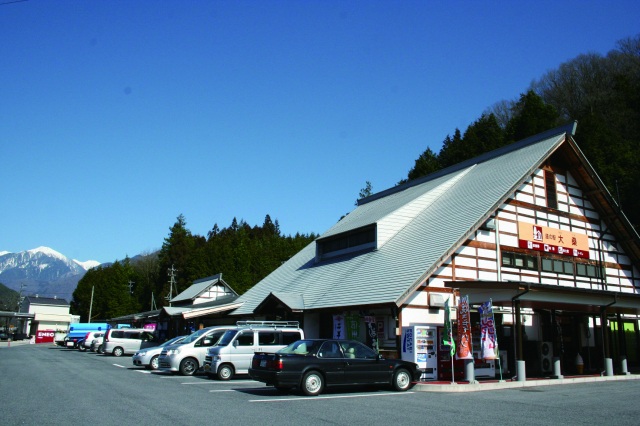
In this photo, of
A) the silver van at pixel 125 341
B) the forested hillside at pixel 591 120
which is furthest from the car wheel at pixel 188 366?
the forested hillside at pixel 591 120

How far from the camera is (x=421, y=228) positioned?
23297 mm

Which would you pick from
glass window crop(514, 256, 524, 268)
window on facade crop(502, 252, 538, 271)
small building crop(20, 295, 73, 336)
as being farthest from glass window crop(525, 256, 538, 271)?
small building crop(20, 295, 73, 336)

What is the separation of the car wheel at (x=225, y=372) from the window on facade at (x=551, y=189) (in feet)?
51.0

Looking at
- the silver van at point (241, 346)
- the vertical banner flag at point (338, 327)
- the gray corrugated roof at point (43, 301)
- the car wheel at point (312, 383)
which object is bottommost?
the car wheel at point (312, 383)

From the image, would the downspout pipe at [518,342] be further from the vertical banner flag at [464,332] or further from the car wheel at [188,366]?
the car wheel at [188,366]

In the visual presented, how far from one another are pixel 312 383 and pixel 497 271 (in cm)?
1053

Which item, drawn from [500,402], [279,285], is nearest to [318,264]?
[279,285]

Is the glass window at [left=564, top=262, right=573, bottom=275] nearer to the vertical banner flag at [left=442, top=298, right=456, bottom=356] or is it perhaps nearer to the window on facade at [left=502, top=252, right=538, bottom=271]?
the window on facade at [left=502, top=252, right=538, bottom=271]

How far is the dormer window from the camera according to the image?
24906 millimetres

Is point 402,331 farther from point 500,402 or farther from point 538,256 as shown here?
point 538,256

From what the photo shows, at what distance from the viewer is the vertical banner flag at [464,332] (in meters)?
16.4

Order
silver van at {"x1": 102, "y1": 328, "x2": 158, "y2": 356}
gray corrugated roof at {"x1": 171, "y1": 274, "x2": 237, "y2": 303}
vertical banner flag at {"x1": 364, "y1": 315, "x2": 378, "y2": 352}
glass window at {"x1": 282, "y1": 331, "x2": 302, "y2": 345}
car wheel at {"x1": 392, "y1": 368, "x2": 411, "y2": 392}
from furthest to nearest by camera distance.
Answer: gray corrugated roof at {"x1": 171, "y1": 274, "x2": 237, "y2": 303}, silver van at {"x1": 102, "y1": 328, "x2": 158, "y2": 356}, glass window at {"x1": 282, "y1": 331, "x2": 302, "y2": 345}, vertical banner flag at {"x1": 364, "y1": 315, "x2": 378, "y2": 352}, car wheel at {"x1": 392, "y1": 368, "x2": 411, "y2": 392}

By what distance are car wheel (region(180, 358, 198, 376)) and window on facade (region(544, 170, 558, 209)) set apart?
16515mm

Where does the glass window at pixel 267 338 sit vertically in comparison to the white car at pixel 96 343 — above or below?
above
